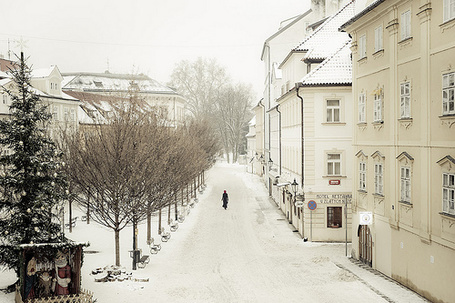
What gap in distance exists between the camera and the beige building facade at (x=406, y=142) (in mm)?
14180

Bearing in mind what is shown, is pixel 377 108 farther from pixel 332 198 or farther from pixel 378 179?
pixel 332 198

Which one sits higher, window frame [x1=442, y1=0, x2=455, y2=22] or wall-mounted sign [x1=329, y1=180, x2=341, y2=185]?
window frame [x1=442, y1=0, x2=455, y2=22]

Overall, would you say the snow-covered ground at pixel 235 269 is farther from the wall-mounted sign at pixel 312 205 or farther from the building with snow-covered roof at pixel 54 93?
the building with snow-covered roof at pixel 54 93

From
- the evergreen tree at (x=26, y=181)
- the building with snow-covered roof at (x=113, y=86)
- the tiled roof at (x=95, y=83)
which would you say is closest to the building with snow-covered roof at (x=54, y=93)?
the evergreen tree at (x=26, y=181)

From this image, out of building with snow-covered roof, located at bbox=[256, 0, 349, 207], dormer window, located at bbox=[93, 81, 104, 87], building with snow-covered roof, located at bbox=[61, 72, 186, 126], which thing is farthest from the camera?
dormer window, located at bbox=[93, 81, 104, 87]

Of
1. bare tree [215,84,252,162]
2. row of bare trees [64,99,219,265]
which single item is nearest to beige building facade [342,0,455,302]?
row of bare trees [64,99,219,265]

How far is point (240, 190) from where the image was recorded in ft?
169

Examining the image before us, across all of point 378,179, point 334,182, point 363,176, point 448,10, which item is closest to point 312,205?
point 334,182

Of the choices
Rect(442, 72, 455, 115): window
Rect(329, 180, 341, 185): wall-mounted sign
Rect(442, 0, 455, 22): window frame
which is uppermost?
Rect(442, 0, 455, 22): window frame

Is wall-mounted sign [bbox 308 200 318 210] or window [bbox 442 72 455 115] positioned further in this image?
wall-mounted sign [bbox 308 200 318 210]

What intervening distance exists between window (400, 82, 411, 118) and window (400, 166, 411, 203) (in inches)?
70.1

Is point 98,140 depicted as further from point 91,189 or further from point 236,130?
point 236,130

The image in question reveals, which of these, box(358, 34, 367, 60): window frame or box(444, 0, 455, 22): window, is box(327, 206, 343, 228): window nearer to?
box(358, 34, 367, 60): window frame

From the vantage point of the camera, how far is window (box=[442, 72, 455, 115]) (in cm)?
1374
